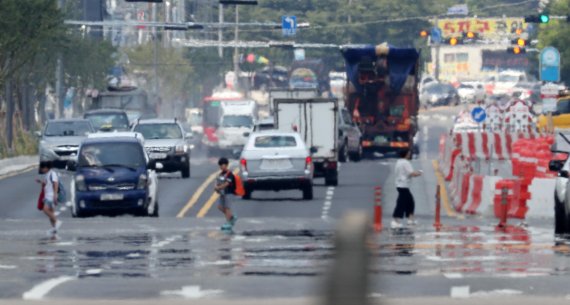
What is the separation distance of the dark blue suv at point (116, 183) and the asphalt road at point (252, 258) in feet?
2.47

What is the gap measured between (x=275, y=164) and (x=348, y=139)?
16.7 m

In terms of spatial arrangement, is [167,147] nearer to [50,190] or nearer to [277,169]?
[277,169]

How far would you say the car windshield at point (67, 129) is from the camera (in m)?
54.4

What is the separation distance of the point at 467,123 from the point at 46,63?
18971 mm

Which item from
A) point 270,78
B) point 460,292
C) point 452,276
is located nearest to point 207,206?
point 452,276

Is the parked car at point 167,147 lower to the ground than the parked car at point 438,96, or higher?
higher

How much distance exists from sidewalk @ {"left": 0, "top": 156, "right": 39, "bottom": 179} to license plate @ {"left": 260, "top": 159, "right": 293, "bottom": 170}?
1259 centimetres

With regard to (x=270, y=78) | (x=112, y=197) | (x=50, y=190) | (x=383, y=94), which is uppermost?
(x=383, y=94)

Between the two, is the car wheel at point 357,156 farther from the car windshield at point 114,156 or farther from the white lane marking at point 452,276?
the white lane marking at point 452,276

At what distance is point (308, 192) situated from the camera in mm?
42281

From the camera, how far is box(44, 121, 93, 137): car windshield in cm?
5441

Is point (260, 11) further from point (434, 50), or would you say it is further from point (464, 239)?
point (464, 239)

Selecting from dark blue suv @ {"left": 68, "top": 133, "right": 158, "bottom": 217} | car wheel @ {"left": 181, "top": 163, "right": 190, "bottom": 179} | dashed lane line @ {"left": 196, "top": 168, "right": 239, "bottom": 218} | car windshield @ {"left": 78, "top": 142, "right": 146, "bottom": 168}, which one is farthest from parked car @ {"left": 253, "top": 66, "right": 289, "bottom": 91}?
dark blue suv @ {"left": 68, "top": 133, "right": 158, "bottom": 217}

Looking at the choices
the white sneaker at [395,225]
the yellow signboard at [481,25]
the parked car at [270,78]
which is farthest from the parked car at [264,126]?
the yellow signboard at [481,25]
